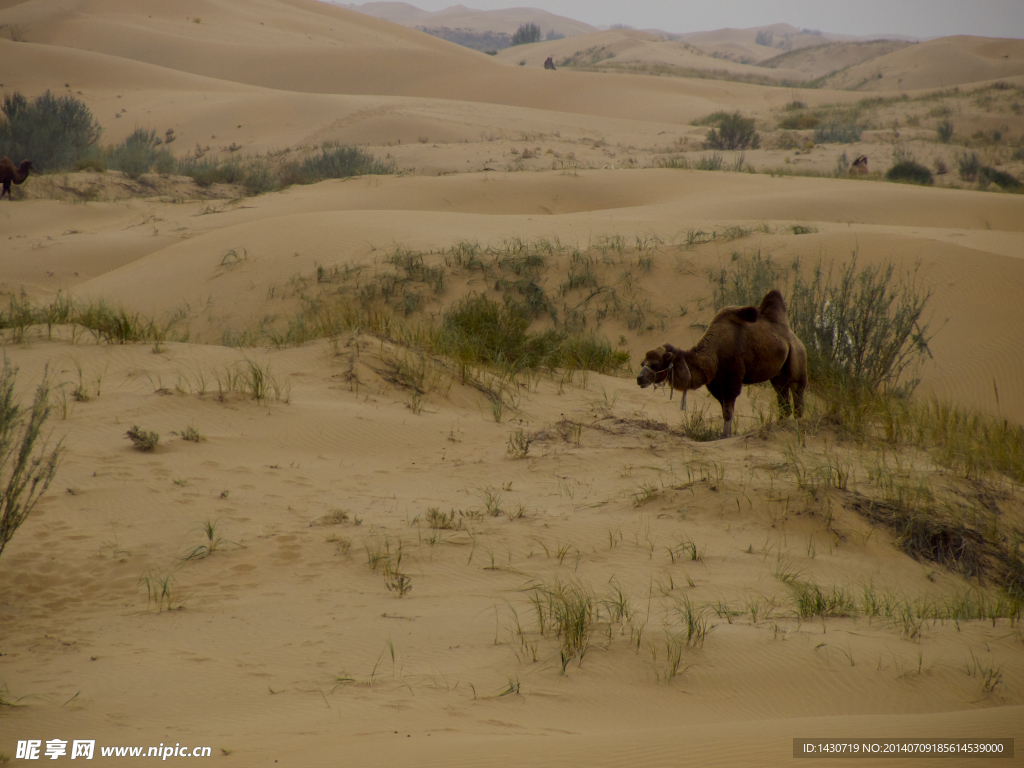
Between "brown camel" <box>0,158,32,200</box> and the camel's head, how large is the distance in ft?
59.1

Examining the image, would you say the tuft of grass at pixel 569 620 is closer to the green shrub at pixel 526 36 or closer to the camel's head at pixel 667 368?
the camel's head at pixel 667 368

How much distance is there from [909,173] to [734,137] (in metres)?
7.81

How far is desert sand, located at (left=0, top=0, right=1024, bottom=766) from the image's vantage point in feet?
8.91

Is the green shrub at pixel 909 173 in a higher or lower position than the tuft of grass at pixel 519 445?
higher

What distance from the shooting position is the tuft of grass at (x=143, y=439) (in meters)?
5.30

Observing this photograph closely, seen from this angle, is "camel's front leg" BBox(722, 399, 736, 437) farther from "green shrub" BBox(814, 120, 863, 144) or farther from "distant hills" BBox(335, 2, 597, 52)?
"distant hills" BBox(335, 2, 597, 52)

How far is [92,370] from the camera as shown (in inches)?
271

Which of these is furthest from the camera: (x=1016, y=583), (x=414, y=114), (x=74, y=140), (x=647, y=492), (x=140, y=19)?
(x=140, y=19)

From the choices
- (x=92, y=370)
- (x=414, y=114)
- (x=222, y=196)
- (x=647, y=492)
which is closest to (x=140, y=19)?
(x=414, y=114)

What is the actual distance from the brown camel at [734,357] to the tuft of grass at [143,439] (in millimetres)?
3464

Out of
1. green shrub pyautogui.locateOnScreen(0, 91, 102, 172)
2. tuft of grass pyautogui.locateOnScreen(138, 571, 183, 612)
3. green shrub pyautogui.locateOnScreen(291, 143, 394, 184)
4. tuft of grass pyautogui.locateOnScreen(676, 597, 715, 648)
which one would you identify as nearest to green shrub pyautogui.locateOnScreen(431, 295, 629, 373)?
tuft of grass pyautogui.locateOnScreen(138, 571, 183, 612)

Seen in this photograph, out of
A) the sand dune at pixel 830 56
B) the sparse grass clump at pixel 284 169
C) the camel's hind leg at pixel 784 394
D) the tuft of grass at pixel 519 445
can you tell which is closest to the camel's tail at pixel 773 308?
the camel's hind leg at pixel 784 394

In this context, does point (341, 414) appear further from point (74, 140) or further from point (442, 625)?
point (74, 140)

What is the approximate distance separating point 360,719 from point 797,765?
1435 mm
